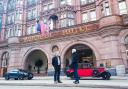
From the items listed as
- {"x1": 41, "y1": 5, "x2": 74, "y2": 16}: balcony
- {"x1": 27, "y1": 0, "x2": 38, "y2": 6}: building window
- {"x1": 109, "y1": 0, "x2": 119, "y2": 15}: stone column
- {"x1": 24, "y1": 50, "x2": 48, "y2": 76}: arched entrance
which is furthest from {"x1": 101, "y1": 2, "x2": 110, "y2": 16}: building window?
{"x1": 27, "y1": 0, "x2": 38, "y2": 6}: building window

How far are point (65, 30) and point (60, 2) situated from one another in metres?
10.3

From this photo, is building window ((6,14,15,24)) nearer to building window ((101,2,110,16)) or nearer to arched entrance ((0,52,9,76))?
arched entrance ((0,52,9,76))

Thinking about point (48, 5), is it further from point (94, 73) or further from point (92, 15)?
point (94, 73)

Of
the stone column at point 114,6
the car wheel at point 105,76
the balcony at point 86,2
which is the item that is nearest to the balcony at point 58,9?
the balcony at point 86,2

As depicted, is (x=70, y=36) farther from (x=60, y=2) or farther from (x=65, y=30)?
(x=60, y=2)

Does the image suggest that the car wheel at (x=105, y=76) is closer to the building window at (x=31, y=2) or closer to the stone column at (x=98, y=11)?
the stone column at (x=98, y=11)

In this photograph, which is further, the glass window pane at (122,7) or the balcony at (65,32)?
the glass window pane at (122,7)

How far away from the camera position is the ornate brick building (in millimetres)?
23219

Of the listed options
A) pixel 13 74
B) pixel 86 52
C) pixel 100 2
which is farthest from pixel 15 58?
pixel 100 2

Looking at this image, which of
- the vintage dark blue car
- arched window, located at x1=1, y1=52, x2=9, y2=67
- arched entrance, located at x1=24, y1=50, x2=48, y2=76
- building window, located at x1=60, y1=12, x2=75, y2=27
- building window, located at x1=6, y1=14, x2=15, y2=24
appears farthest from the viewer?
building window, located at x1=6, y1=14, x2=15, y2=24

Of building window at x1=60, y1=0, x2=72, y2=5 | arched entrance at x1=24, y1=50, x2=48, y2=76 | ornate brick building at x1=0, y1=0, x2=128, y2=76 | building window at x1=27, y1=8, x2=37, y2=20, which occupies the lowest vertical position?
arched entrance at x1=24, y1=50, x2=48, y2=76

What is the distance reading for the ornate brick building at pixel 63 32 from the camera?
2322 centimetres

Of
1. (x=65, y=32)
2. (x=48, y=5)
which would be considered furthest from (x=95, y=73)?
(x=48, y=5)

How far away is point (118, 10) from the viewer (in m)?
25.8
